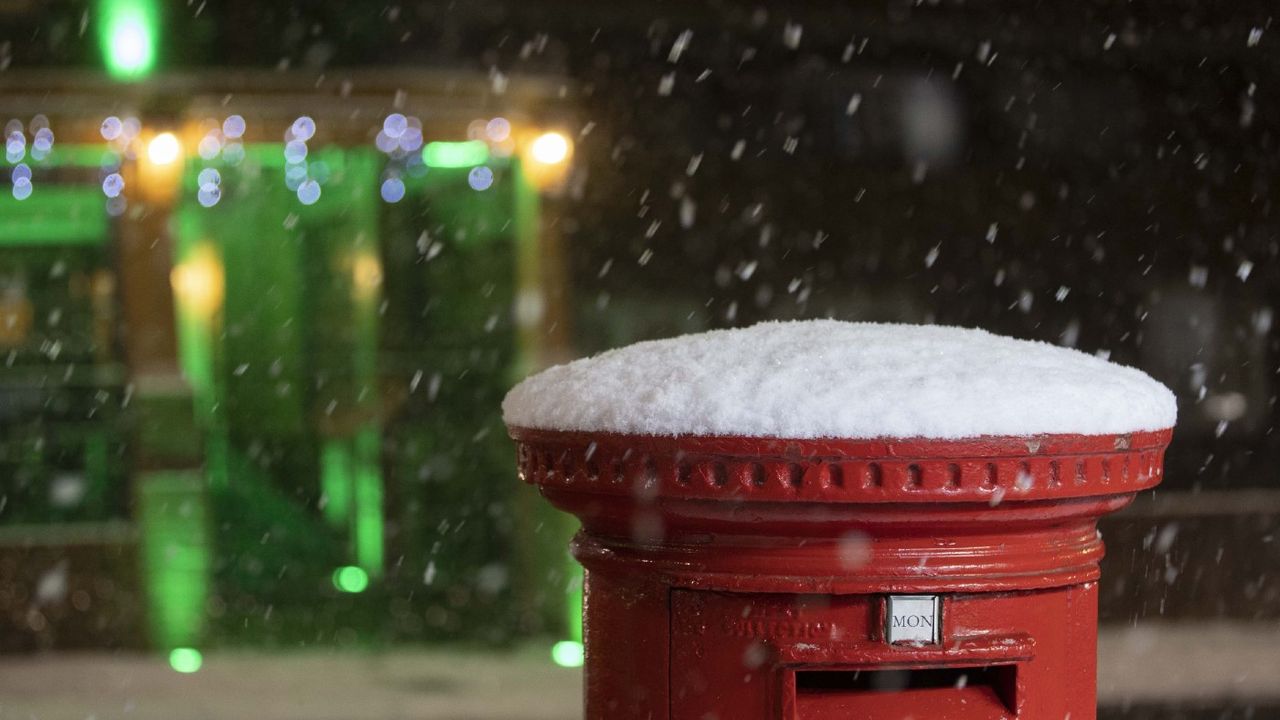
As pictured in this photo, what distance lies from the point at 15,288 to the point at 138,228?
1.22 metres

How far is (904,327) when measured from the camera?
2033 mm

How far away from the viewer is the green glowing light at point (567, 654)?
5.33 metres

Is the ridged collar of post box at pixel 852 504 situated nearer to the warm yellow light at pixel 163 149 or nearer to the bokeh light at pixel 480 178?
the bokeh light at pixel 480 178

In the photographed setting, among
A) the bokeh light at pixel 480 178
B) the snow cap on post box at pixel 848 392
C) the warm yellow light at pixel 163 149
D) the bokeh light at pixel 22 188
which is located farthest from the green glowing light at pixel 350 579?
the snow cap on post box at pixel 848 392

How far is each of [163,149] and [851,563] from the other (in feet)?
20.0

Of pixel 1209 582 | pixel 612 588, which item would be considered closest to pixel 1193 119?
pixel 1209 582

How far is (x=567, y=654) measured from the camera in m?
5.48

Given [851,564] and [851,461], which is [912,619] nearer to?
[851,564]

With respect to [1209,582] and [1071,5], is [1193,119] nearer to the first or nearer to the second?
[1071,5]

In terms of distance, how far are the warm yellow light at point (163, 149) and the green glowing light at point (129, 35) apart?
0.34m

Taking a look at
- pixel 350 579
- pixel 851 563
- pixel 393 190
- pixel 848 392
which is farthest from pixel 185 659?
pixel 848 392

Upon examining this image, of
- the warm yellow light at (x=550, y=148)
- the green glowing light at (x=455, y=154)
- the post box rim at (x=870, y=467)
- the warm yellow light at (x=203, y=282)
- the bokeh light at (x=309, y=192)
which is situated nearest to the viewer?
the post box rim at (x=870, y=467)

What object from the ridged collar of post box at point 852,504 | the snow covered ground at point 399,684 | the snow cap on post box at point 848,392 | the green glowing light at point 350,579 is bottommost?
the snow covered ground at point 399,684

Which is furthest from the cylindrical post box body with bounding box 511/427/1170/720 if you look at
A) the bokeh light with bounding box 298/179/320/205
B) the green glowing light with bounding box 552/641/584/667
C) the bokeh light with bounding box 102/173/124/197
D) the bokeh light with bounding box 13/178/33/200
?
the bokeh light with bounding box 13/178/33/200
